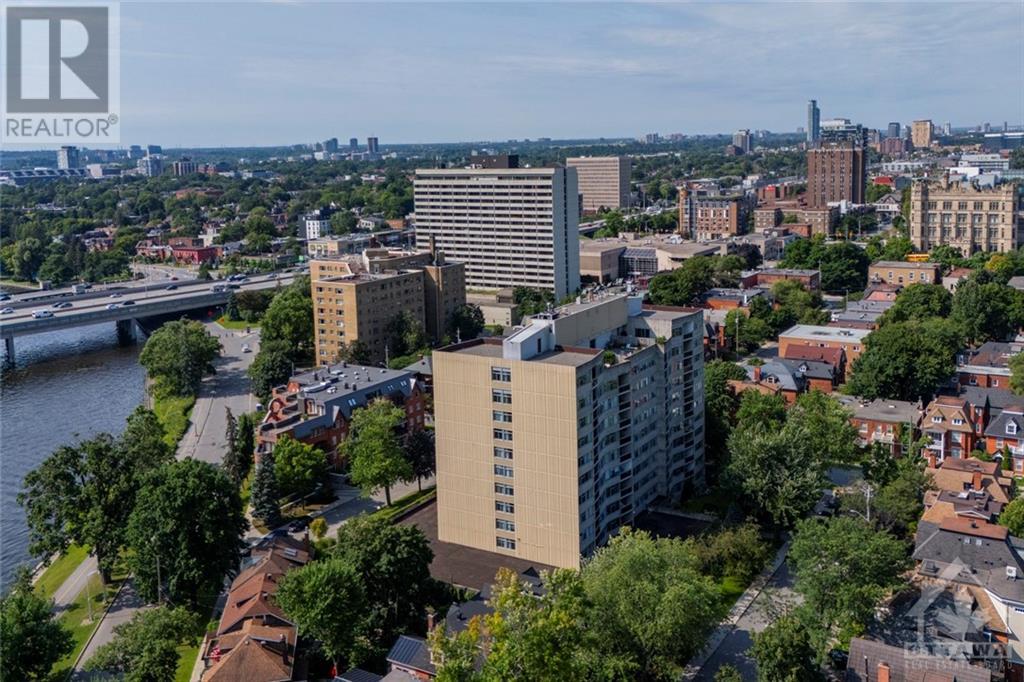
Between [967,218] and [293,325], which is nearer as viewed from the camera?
[293,325]

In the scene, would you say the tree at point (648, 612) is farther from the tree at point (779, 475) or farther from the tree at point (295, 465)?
the tree at point (295, 465)

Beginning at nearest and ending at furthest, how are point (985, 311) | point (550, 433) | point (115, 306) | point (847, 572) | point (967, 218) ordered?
point (847, 572) → point (550, 433) → point (985, 311) → point (115, 306) → point (967, 218)

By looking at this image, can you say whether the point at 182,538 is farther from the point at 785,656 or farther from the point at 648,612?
the point at 785,656

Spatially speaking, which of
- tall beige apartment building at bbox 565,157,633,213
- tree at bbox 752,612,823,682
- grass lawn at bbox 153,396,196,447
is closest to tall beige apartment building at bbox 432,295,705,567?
tree at bbox 752,612,823,682

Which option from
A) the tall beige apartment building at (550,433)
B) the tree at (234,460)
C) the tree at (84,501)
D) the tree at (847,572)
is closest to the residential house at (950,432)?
the tall beige apartment building at (550,433)

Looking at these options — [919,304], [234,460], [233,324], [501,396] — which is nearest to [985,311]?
[919,304]
